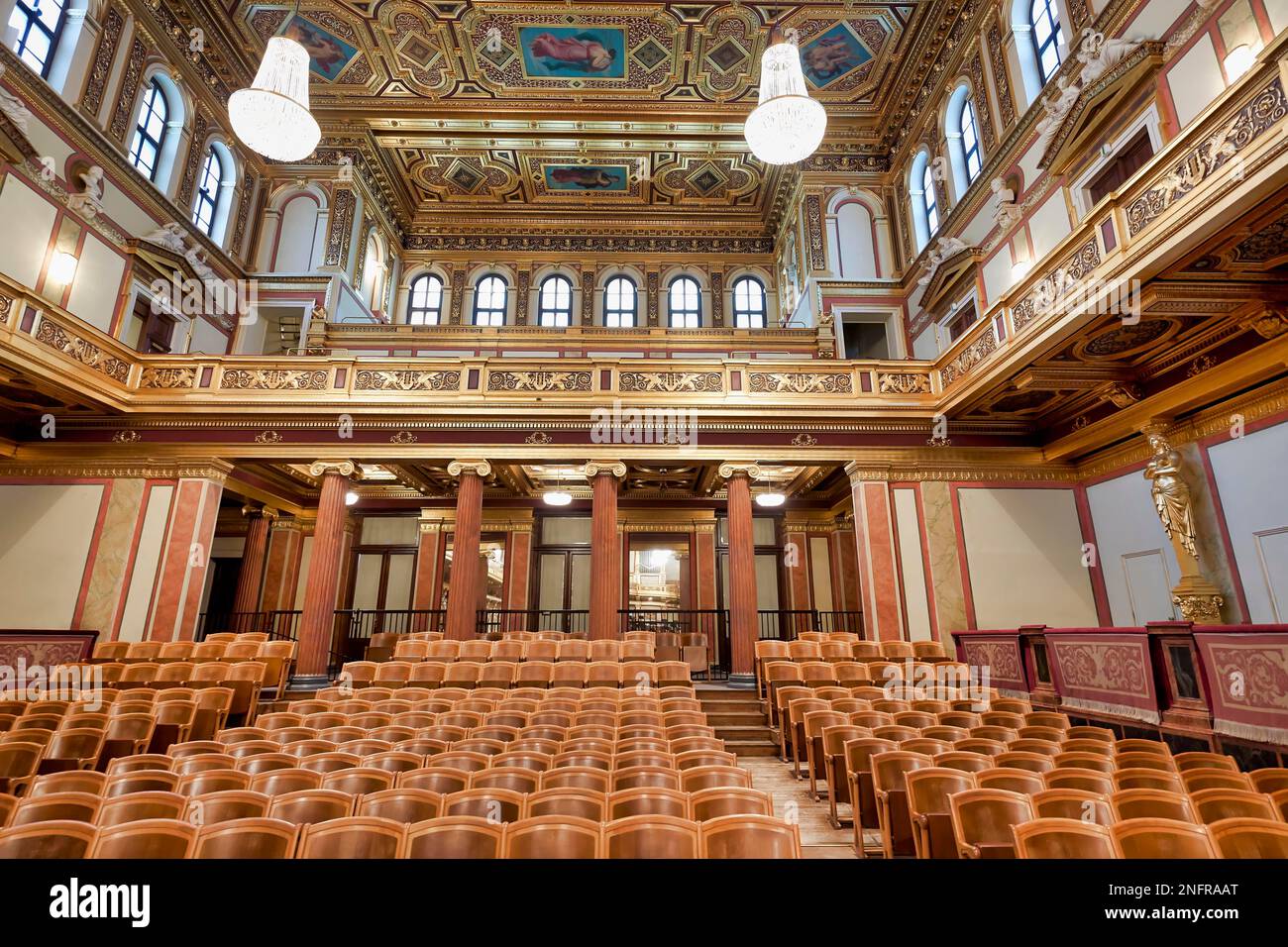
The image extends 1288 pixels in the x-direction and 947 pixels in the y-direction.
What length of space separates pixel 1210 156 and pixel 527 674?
7.86 m

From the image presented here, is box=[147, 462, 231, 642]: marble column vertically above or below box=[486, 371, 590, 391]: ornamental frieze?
below

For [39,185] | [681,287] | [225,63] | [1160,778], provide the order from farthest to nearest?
[681,287]
[225,63]
[39,185]
[1160,778]

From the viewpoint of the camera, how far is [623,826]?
240 cm

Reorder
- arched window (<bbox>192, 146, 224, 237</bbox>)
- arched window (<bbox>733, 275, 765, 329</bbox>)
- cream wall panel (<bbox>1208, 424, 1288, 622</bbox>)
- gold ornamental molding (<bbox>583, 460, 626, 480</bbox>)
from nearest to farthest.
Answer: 1. cream wall panel (<bbox>1208, 424, 1288, 622</bbox>)
2. gold ornamental molding (<bbox>583, 460, 626, 480</bbox>)
3. arched window (<bbox>192, 146, 224, 237</bbox>)
4. arched window (<bbox>733, 275, 765, 329</bbox>)

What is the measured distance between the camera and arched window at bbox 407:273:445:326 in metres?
16.8

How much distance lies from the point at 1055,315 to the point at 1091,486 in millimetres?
4523

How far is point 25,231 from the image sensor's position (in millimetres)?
8641

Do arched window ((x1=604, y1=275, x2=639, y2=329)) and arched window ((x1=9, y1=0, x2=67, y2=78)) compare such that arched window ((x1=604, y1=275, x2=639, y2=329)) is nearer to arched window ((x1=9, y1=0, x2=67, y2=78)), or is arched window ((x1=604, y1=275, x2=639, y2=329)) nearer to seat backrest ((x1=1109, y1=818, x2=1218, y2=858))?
arched window ((x1=9, y1=0, x2=67, y2=78))

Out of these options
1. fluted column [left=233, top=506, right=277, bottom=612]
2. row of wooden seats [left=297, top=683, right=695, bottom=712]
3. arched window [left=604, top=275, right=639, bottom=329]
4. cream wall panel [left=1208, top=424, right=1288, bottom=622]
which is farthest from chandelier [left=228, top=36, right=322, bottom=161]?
cream wall panel [left=1208, top=424, right=1288, bottom=622]

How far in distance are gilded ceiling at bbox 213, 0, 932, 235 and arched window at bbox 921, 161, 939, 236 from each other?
6.35 ft

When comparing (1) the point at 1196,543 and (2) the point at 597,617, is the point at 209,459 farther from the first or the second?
(1) the point at 1196,543

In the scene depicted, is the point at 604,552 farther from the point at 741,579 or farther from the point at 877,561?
the point at 877,561

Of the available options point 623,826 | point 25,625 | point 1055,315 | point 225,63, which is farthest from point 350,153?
A: point 623,826

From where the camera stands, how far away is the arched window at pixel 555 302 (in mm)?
16562
